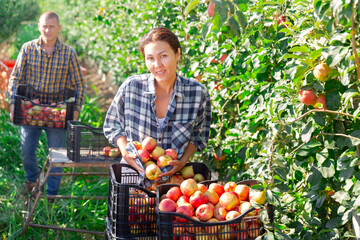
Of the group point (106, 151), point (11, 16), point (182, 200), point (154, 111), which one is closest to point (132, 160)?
point (154, 111)

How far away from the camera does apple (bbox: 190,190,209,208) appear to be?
7.04 ft

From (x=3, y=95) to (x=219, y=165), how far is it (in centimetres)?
417

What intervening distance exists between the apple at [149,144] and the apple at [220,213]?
63cm

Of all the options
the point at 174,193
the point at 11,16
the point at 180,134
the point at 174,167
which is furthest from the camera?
the point at 11,16

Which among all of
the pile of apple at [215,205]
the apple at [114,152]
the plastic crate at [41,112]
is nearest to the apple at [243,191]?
the pile of apple at [215,205]

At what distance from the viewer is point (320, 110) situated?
193 centimetres

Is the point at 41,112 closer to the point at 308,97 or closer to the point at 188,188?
the point at 188,188

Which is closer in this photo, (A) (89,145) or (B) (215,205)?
(B) (215,205)

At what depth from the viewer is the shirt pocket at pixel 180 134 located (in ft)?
9.09

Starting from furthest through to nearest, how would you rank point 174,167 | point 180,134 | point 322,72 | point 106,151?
point 106,151
point 180,134
point 174,167
point 322,72

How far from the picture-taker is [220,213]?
210 centimetres

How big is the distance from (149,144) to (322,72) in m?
1.04

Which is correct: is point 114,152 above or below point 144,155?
below

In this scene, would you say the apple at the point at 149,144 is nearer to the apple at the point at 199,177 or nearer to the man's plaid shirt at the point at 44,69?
the apple at the point at 199,177
